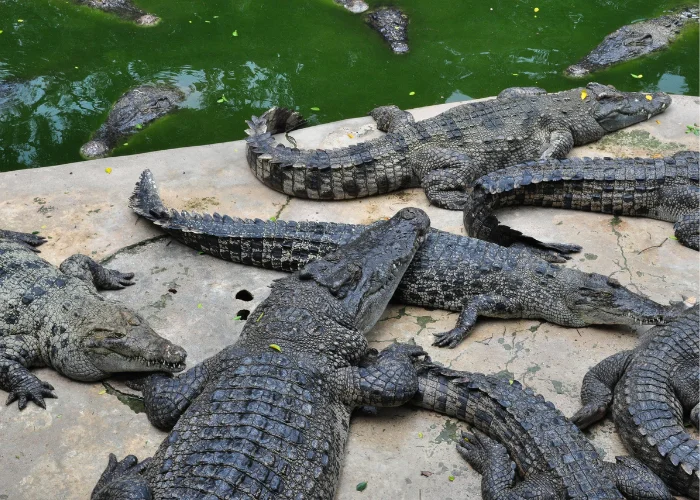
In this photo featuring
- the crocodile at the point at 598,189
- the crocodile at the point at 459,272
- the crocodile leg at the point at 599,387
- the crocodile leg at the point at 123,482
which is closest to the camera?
the crocodile leg at the point at 123,482

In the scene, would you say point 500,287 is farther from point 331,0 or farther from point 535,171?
point 331,0

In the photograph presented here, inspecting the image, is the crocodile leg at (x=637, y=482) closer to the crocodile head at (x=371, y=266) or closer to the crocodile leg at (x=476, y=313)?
the crocodile leg at (x=476, y=313)

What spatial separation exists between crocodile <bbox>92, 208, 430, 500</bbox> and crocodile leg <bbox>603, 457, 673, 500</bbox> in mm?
1173

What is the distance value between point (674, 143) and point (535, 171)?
6.39 ft

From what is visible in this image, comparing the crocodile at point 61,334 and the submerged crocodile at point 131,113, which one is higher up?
the crocodile at point 61,334

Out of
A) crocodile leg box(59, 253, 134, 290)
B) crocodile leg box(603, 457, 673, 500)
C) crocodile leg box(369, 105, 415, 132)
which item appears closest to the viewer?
crocodile leg box(603, 457, 673, 500)

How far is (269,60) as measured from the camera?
9.41 meters

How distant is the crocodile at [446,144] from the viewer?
21.6ft

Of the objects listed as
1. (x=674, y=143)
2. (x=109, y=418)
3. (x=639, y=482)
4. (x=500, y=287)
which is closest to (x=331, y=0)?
(x=674, y=143)

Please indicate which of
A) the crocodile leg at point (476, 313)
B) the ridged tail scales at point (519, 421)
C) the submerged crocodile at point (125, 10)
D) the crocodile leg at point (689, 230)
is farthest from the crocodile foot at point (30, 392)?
the submerged crocodile at point (125, 10)

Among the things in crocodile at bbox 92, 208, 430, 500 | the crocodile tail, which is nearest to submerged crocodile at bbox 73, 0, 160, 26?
the crocodile tail

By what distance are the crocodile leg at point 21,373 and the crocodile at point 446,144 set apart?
2.68 m

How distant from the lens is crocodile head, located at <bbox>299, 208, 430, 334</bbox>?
4.75m

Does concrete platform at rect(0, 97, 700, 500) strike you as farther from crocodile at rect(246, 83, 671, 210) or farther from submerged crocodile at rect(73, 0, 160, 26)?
submerged crocodile at rect(73, 0, 160, 26)
